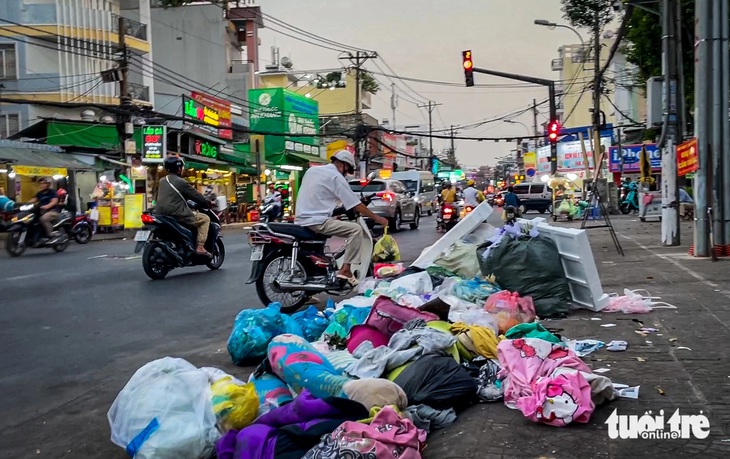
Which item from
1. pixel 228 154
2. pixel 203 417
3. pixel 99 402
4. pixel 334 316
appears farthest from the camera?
pixel 228 154

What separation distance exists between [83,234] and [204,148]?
1392 cm

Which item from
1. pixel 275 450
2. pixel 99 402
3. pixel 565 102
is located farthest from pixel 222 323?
pixel 565 102

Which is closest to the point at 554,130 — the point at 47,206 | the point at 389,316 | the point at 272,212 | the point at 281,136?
the point at 272,212

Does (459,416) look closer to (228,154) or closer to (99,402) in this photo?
(99,402)

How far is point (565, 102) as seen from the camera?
74.5m

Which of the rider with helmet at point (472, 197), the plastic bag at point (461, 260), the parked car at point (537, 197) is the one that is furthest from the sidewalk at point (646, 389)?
the parked car at point (537, 197)

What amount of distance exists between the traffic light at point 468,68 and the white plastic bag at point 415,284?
643 inches

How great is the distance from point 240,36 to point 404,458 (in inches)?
1987

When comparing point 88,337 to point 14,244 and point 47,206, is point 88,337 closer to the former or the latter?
point 14,244

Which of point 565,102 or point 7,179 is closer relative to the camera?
point 7,179

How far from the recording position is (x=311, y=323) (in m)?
6.26

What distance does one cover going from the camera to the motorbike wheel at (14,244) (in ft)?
51.3

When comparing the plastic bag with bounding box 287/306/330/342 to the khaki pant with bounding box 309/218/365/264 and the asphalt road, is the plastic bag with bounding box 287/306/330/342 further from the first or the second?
the khaki pant with bounding box 309/218/365/264

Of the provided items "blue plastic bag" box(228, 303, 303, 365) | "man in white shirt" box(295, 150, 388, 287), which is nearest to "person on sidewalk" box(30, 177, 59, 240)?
"man in white shirt" box(295, 150, 388, 287)
